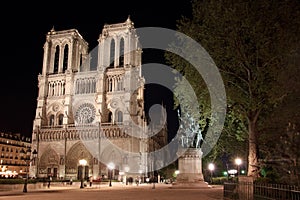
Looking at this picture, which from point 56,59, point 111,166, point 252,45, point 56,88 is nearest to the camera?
point 252,45

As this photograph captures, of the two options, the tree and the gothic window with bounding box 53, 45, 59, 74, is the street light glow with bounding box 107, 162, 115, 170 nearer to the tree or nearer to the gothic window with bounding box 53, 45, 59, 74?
the gothic window with bounding box 53, 45, 59, 74

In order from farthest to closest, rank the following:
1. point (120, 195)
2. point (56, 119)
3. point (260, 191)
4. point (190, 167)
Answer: point (56, 119), point (190, 167), point (120, 195), point (260, 191)

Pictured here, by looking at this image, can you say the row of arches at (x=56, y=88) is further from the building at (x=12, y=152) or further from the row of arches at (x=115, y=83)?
the building at (x=12, y=152)

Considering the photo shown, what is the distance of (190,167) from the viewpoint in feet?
95.2

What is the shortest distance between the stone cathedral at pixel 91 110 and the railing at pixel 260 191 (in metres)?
41.7

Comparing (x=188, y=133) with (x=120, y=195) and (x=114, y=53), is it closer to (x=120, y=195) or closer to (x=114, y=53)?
(x=120, y=195)

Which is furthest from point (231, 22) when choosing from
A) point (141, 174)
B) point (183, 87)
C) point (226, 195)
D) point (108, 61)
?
point (108, 61)

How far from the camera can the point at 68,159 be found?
60.7 metres

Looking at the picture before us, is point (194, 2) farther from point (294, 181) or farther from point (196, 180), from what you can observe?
point (196, 180)

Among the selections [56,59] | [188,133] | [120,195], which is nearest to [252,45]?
[120,195]

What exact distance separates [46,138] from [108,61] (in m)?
19.0

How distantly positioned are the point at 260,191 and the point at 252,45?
28.9ft

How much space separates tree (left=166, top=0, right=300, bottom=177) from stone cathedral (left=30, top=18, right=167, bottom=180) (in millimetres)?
40123

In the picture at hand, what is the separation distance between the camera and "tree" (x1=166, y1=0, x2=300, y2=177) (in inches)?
659
